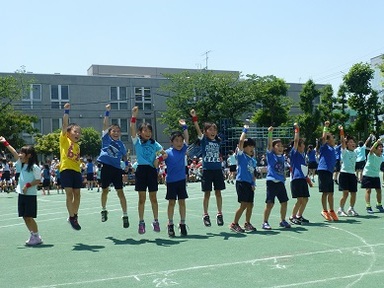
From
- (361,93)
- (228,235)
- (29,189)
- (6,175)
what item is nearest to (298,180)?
(228,235)

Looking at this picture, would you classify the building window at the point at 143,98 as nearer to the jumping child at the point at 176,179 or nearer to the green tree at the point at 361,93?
the green tree at the point at 361,93

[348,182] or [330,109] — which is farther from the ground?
[330,109]

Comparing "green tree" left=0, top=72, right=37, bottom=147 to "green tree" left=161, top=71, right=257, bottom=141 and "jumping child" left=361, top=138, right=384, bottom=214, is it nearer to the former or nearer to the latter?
"green tree" left=161, top=71, right=257, bottom=141

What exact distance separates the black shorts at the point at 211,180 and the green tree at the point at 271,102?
144 ft

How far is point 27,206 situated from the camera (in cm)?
886

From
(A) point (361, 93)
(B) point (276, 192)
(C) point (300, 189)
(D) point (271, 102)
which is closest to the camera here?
(B) point (276, 192)

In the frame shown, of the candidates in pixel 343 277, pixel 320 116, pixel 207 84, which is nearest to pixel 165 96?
pixel 207 84

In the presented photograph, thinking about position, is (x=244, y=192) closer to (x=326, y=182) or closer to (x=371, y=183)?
(x=326, y=182)

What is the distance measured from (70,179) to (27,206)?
2.82 ft

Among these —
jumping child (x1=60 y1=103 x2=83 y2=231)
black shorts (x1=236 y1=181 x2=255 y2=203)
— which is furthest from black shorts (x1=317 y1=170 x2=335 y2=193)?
jumping child (x1=60 y1=103 x2=83 y2=231)

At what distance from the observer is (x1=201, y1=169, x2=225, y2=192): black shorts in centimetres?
1016

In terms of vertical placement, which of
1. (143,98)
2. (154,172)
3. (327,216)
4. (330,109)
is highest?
(143,98)

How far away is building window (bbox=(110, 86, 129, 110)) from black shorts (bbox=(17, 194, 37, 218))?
5284cm

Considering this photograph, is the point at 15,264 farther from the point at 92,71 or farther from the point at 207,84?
the point at 92,71
